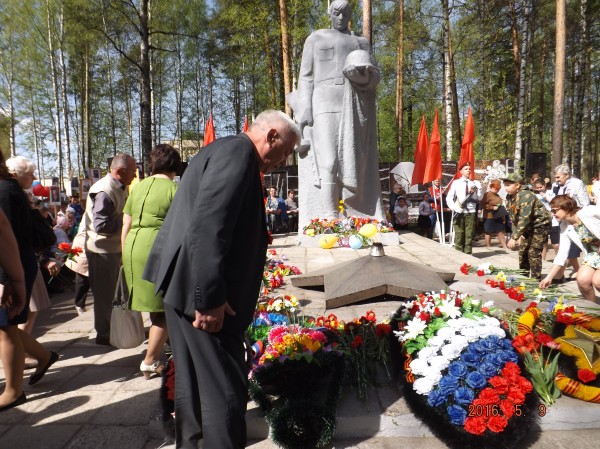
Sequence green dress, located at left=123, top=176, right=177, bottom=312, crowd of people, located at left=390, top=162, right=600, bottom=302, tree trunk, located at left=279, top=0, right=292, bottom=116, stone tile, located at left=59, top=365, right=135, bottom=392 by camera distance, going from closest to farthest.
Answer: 1. green dress, located at left=123, top=176, right=177, bottom=312
2. stone tile, located at left=59, top=365, right=135, bottom=392
3. crowd of people, located at left=390, top=162, right=600, bottom=302
4. tree trunk, located at left=279, top=0, right=292, bottom=116

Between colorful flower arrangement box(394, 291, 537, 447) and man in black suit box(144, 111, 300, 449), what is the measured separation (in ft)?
3.20

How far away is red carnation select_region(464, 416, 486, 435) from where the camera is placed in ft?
6.50

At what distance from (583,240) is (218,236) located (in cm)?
437

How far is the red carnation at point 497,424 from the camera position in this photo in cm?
197

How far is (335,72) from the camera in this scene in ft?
25.1

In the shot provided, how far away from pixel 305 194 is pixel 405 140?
22704mm

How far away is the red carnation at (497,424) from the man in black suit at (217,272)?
43.6 inches

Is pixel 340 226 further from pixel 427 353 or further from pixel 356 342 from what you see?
pixel 427 353

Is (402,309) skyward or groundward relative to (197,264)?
groundward

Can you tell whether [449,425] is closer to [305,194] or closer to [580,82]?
[305,194]

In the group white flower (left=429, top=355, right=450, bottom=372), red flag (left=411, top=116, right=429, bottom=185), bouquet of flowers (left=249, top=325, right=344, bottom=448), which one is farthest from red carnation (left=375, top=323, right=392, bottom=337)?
red flag (left=411, top=116, right=429, bottom=185)

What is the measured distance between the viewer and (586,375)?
2.31 metres

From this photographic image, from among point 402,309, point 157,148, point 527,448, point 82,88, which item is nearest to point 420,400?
point 527,448

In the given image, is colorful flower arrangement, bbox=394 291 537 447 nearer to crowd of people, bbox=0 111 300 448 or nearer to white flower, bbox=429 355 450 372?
white flower, bbox=429 355 450 372
